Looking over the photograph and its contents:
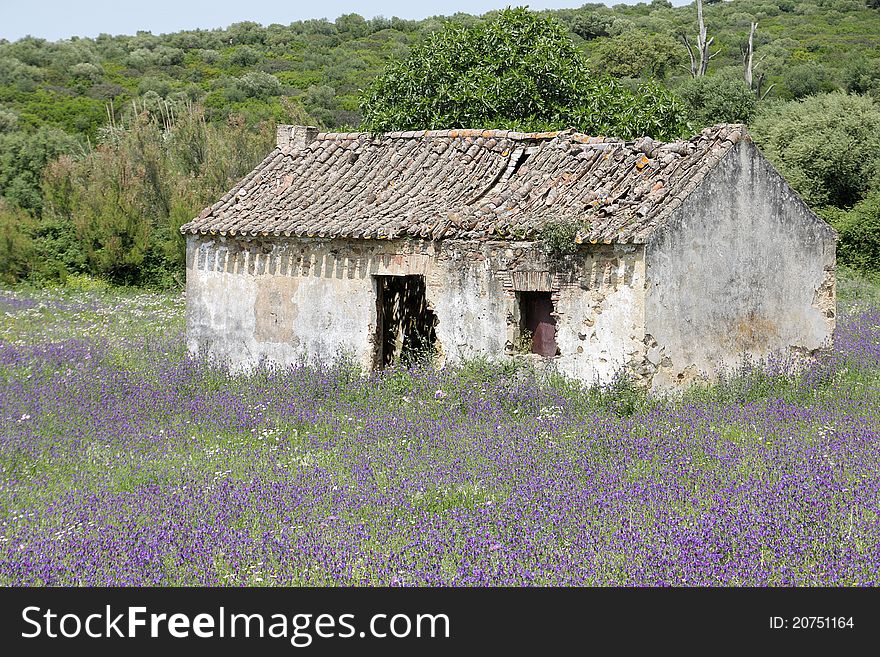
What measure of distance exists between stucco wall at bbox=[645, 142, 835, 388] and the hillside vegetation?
30.5 ft

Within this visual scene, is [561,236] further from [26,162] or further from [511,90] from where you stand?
[26,162]

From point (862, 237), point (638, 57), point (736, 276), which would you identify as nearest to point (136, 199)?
point (862, 237)

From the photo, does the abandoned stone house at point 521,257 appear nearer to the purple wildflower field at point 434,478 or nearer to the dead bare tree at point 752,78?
the purple wildflower field at point 434,478

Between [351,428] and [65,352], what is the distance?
23.7 ft

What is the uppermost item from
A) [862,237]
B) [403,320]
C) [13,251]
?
[862,237]

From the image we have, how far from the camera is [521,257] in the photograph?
12.6 meters

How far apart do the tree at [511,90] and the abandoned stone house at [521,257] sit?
260 inches

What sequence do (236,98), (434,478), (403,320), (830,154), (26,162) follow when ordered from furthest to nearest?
(236,98), (26,162), (830,154), (403,320), (434,478)

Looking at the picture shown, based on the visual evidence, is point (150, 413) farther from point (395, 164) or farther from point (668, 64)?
point (668, 64)

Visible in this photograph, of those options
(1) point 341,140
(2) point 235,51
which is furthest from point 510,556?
(2) point 235,51

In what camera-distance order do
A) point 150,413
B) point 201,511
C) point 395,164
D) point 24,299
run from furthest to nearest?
point 24,299, point 395,164, point 150,413, point 201,511

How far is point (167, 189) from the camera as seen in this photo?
1233 inches

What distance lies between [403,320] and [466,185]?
7.82 feet

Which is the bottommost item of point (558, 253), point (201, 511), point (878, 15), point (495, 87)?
point (201, 511)
